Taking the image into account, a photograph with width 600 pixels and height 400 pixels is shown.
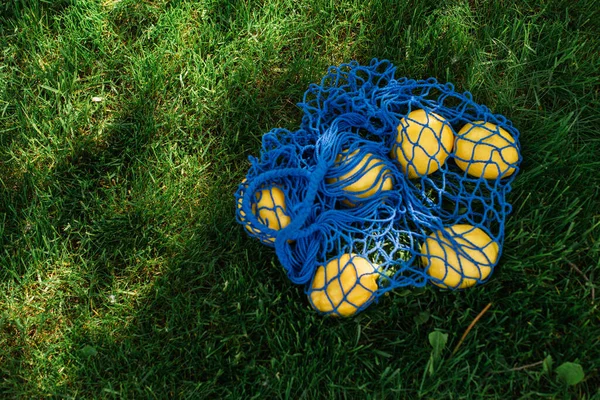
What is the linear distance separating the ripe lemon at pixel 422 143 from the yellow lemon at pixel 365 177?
125 millimetres

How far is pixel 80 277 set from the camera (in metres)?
2.66

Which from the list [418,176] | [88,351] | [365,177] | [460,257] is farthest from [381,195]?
[88,351]

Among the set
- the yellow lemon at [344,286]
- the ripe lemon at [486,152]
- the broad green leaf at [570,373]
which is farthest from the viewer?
the ripe lemon at [486,152]

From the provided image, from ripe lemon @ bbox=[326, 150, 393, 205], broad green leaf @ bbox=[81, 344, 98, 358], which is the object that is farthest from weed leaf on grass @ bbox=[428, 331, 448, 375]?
broad green leaf @ bbox=[81, 344, 98, 358]

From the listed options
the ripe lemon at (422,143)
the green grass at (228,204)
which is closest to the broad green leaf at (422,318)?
the green grass at (228,204)

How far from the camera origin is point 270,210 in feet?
8.03

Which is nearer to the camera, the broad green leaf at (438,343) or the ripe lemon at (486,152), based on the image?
the broad green leaf at (438,343)

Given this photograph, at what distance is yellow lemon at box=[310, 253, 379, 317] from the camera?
2.35 metres

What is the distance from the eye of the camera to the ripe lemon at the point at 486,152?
2.56m

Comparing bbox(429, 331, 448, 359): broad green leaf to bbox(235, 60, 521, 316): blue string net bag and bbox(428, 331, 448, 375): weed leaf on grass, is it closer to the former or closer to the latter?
bbox(428, 331, 448, 375): weed leaf on grass

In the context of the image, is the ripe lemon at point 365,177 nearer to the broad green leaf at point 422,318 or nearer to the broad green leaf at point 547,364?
the broad green leaf at point 422,318

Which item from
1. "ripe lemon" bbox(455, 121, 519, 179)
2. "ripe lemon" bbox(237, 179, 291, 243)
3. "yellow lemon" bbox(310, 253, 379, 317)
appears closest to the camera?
"yellow lemon" bbox(310, 253, 379, 317)

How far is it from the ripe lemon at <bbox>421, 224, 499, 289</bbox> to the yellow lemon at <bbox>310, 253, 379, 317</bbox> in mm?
264

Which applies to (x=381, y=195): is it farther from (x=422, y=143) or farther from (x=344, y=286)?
(x=344, y=286)
